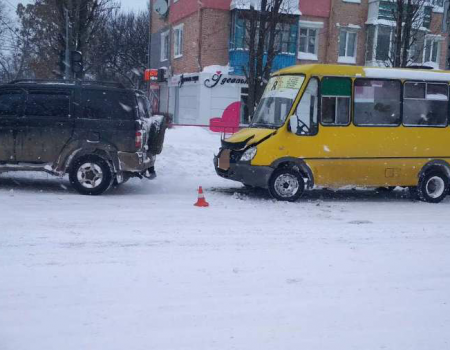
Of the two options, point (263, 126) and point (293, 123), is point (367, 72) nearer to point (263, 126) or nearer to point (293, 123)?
point (293, 123)

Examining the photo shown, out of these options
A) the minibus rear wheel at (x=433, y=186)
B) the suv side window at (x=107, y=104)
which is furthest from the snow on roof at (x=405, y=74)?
the suv side window at (x=107, y=104)

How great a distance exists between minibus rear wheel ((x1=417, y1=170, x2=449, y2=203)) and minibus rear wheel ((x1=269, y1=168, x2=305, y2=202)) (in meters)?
2.76

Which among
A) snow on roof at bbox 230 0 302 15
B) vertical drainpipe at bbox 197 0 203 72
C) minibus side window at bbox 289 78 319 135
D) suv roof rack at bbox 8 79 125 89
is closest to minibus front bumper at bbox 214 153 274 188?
minibus side window at bbox 289 78 319 135

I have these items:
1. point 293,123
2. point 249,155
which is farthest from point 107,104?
point 293,123

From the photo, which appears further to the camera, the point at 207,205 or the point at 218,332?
the point at 207,205

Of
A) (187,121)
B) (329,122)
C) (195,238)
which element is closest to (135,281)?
(195,238)

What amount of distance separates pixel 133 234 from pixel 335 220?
3.52 metres

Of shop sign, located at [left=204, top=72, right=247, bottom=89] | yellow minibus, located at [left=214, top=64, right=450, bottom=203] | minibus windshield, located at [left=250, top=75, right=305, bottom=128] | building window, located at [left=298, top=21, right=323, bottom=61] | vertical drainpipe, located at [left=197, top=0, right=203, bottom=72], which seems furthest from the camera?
building window, located at [left=298, top=21, right=323, bottom=61]

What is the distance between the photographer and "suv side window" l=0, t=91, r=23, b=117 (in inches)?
402

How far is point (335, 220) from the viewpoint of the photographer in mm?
8992

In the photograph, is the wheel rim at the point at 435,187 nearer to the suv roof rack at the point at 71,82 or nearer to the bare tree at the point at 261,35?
the suv roof rack at the point at 71,82

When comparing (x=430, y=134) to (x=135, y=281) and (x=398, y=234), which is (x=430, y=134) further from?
(x=135, y=281)

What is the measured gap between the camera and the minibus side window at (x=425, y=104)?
11.3 m

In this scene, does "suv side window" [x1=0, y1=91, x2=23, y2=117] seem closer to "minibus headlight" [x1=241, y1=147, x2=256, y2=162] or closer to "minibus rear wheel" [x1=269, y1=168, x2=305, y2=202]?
"minibus headlight" [x1=241, y1=147, x2=256, y2=162]
